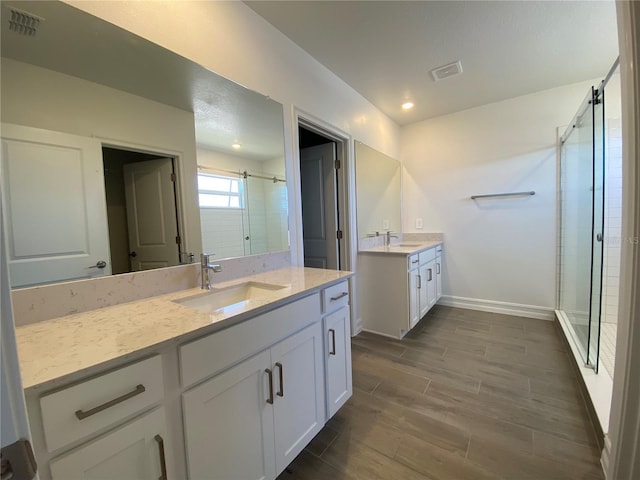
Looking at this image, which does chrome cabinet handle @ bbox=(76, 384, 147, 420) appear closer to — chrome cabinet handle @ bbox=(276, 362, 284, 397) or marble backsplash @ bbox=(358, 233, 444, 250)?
chrome cabinet handle @ bbox=(276, 362, 284, 397)

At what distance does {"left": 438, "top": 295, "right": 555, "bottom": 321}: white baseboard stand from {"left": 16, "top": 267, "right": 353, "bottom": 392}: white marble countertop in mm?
2976

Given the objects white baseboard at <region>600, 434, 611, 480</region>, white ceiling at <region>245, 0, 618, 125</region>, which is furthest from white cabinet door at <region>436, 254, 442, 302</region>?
white baseboard at <region>600, 434, 611, 480</region>

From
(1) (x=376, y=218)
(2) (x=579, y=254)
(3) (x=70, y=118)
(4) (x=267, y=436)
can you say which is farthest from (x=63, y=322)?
(2) (x=579, y=254)

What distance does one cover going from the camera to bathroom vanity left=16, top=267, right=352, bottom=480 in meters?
0.64

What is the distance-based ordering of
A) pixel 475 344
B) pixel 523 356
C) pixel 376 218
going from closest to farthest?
pixel 523 356
pixel 475 344
pixel 376 218

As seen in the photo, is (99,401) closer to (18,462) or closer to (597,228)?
(18,462)

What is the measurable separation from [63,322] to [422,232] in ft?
12.0

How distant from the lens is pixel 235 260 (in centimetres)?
162

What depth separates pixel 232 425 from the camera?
3.23 ft

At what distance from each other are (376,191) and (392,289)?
1.18 metres

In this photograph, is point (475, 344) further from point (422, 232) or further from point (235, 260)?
point (235, 260)

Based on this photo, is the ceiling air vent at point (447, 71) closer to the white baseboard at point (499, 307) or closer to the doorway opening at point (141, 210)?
the doorway opening at point (141, 210)

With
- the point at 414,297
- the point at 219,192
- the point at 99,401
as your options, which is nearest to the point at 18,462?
the point at 99,401

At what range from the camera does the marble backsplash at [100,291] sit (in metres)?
0.94
